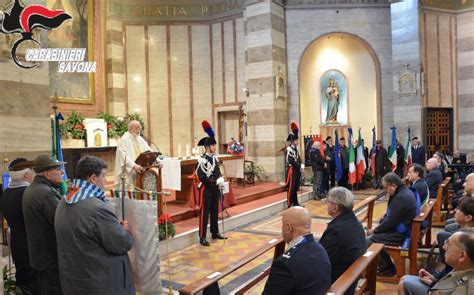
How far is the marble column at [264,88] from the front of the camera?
42.3ft

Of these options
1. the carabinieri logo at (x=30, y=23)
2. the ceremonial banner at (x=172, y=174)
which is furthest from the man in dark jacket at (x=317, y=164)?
the carabinieri logo at (x=30, y=23)

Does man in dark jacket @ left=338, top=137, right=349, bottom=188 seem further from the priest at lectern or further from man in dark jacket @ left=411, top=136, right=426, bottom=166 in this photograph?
the priest at lectern

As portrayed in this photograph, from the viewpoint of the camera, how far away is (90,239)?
8.91ft

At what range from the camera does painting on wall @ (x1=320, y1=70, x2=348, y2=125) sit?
1477 centimetres

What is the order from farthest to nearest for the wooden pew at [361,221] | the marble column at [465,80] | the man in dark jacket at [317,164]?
1. the marble column at [465,80]
2. the man in dark jacket at [317,164]
3. the wooden pew at [361,221]

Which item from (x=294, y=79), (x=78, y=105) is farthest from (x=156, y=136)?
(x=294, y=79)

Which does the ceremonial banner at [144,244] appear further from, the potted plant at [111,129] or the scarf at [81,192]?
the potted plant at [111,129]

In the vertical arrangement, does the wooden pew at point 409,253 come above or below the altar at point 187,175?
below

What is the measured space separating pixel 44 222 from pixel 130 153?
10.7 ft

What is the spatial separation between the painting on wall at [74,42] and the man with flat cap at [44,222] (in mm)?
9108

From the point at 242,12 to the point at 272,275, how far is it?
13037mm

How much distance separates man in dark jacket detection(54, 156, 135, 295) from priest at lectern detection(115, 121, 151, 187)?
343 centimetres

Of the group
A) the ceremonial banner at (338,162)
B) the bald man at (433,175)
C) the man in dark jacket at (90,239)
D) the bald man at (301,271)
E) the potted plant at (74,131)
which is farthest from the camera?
the ceremonial banner at (338,162)

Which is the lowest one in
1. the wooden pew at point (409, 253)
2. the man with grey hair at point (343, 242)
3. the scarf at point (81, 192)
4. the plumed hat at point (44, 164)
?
the wooden pew at point (409, 253)
